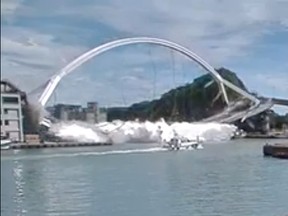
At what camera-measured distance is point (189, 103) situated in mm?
2064

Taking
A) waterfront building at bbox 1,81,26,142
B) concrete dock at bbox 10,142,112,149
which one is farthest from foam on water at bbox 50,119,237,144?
waterfront building at bbox 1,81,26,142

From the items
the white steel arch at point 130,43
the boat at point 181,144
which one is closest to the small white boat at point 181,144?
the boat at point 181,144

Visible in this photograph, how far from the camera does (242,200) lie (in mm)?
2254

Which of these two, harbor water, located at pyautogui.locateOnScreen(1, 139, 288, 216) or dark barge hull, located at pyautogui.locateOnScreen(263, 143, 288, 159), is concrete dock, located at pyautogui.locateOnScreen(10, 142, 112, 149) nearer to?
harbor water, located at pyautogui.locateOnScreen(1, 139, 288, 216)

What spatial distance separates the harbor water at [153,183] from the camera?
1.78 meters

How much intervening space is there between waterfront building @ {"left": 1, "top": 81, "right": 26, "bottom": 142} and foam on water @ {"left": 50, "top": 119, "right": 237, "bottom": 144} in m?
0.14

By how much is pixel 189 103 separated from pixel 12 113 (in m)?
0.79

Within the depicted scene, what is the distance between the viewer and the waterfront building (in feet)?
4.80

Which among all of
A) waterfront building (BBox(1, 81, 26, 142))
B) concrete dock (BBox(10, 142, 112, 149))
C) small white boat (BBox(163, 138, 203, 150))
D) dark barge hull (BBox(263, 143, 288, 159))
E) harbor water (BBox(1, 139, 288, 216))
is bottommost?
harbor water (BBox(1, 139, 288, 216))

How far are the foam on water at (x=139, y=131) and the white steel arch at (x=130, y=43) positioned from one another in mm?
119

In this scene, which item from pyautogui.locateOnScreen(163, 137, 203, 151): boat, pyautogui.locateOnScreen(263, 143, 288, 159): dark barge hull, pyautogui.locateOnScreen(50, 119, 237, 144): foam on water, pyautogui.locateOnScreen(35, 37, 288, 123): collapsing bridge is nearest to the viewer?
pyautogui.locateOnScreen(50, 119, 237, 144): foam on water

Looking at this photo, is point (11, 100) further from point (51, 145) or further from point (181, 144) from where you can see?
point (181, 144)

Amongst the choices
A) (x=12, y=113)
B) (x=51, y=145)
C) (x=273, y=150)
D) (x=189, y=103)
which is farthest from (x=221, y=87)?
(x=12, y=113)

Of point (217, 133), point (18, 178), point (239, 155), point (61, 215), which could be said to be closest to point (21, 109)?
point (18, 178)
